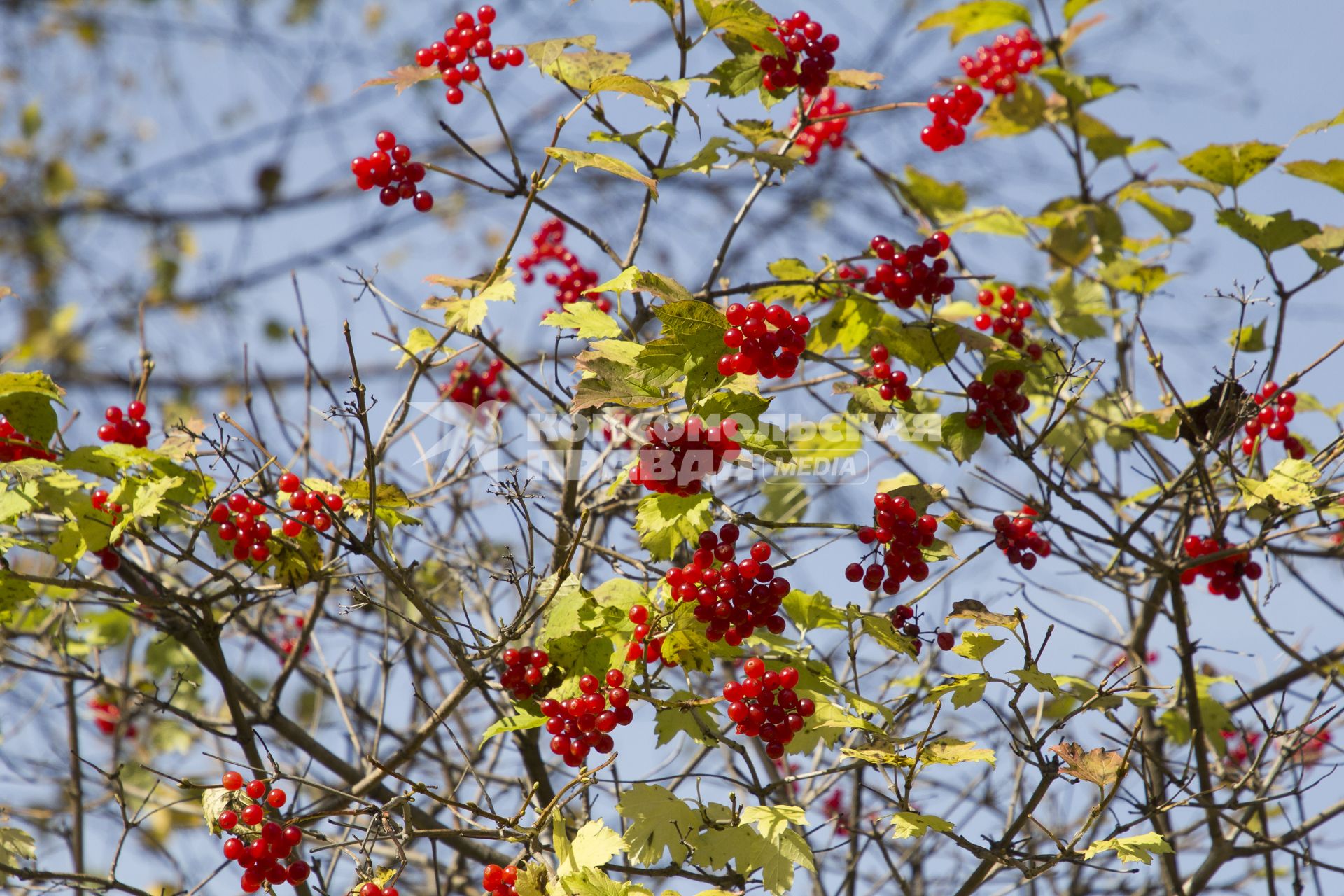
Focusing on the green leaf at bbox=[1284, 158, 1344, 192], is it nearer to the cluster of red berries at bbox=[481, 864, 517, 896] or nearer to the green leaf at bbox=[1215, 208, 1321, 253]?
the green leaf at bbox=[1215, 208, 1321, 253]

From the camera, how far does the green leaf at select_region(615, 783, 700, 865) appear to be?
2.31 meters

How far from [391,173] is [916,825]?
2.03 metres

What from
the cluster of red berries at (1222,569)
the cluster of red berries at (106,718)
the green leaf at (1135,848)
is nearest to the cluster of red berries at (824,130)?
the cluster of red berries at (1222,569)

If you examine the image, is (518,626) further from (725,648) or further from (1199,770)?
(1199,770)

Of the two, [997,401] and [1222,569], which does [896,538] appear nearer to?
[997,401]

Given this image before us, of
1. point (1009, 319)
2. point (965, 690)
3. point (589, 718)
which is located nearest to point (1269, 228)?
point (1009, 319)

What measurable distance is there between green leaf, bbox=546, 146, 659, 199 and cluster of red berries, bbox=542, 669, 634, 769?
1.10 m

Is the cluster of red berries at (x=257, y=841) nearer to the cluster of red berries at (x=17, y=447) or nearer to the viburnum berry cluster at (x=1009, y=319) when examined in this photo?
the cluster of red berries at (x=17, y=447)

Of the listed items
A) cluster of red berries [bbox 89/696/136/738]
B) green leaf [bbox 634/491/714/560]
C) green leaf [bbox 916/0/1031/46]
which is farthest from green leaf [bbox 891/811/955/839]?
cluster of red berries [bbox 89/696/136/738]

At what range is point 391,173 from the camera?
9.29 ft

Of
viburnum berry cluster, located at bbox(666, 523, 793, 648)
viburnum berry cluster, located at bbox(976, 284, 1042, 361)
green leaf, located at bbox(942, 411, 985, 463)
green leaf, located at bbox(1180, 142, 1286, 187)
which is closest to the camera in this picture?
viburnum berry cluster, located at bbox(666, 523, 793, 648)

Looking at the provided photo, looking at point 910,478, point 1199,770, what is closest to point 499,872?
point 910,478

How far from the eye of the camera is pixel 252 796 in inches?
88.1

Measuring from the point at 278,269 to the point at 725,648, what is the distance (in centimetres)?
666
